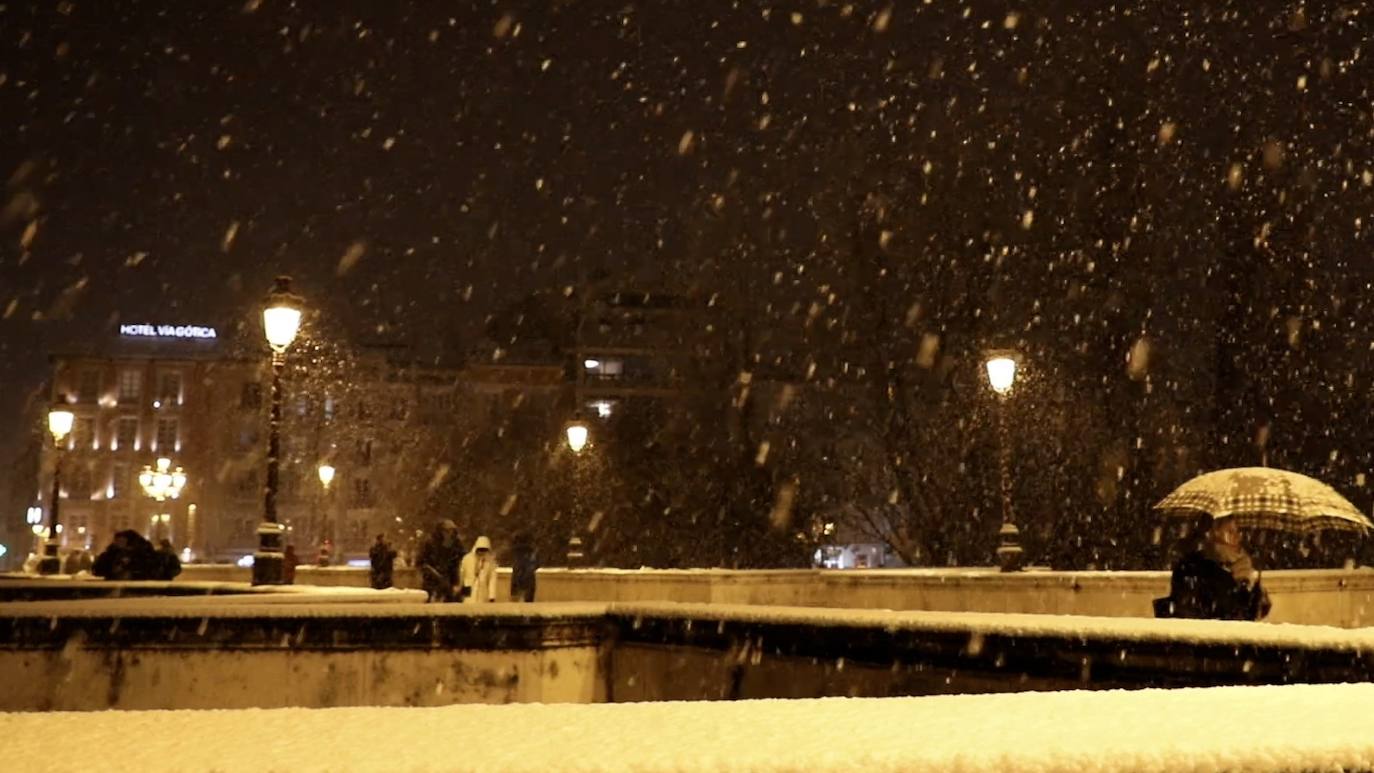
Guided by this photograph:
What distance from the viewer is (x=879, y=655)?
7.38 metres

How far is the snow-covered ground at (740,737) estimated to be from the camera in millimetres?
2570

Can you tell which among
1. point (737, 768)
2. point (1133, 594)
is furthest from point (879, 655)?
point (1133, 594)

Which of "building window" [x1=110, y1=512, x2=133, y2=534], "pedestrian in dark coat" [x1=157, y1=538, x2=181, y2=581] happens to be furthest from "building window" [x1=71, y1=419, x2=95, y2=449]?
"pedestrian in dark coat" [x1=157, y1=538, x2=181, y2=581]

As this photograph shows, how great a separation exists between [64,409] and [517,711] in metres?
29.0

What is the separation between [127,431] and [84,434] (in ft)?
8.23

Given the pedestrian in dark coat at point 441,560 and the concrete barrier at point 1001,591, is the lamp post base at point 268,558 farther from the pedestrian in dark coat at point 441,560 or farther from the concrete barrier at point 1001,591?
the concrete barrier at point 1001,591

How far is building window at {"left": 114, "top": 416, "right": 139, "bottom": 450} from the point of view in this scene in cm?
9694

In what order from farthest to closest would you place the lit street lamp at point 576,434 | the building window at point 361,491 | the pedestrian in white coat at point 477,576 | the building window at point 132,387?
1. the building window at point 132,387
2. the building window at point 361,491
3. the lit street lamp at point 576,434
4. the pedestrian in white coat at point 477,576

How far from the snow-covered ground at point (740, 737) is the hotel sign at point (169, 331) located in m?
101

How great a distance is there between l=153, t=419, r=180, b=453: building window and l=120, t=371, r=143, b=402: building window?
2.37 meters

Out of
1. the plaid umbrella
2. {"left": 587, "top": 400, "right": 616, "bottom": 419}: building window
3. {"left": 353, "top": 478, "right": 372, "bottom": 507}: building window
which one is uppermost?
{"left": 587, "top": 400, "right": 616, "bottom": 419}: building window

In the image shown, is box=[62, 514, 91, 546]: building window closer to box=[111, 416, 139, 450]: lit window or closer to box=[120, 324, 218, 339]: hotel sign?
box=[111, 416, 139, 450]: lit window

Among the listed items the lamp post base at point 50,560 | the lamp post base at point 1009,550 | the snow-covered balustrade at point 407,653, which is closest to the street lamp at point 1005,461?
the lamp post base at point 1009,550

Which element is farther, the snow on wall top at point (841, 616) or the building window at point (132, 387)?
the building window at point (132, 387)
